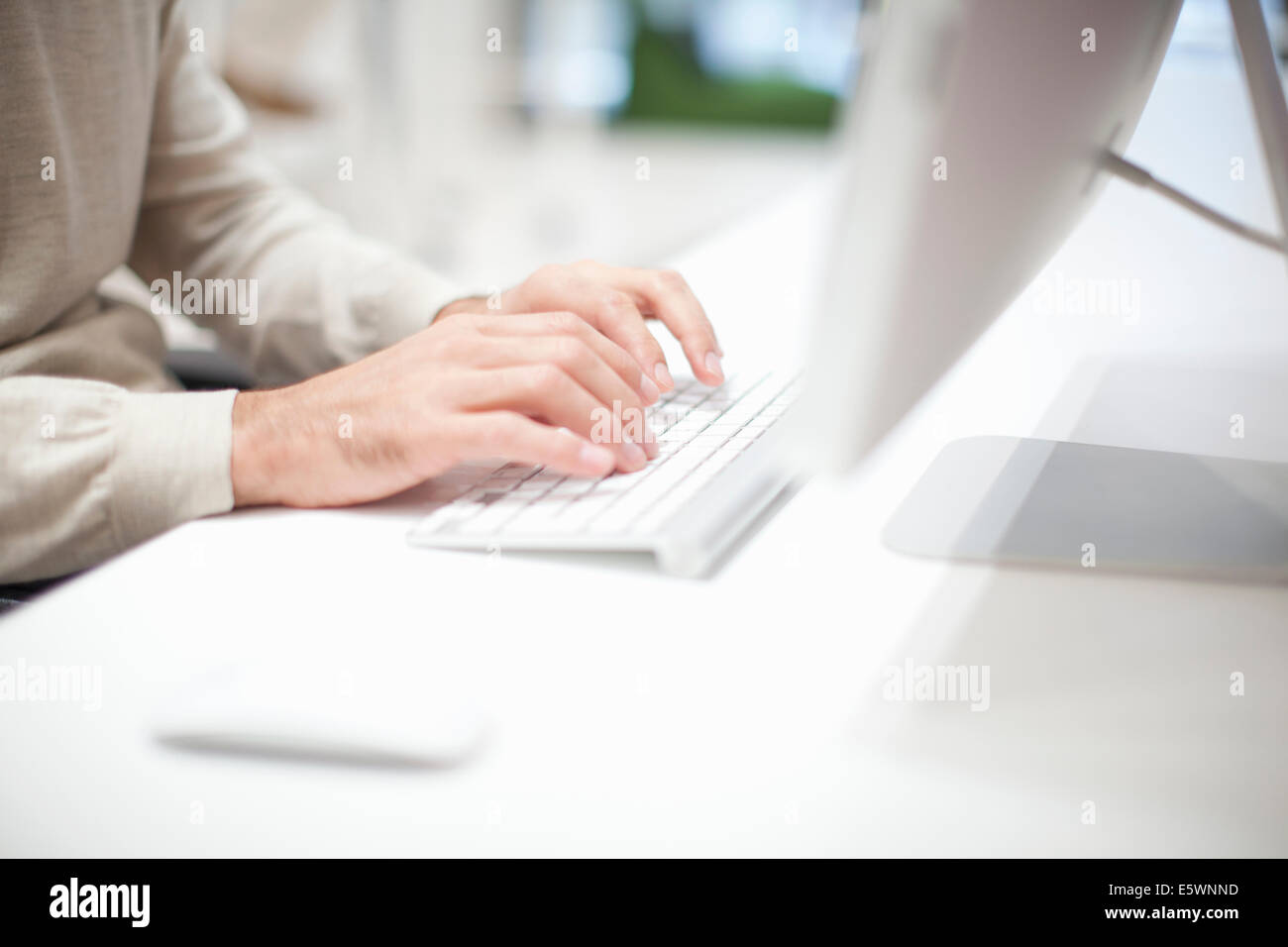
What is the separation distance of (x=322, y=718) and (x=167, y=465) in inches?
10.5

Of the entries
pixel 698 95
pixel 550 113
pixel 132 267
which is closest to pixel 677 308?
pixel 132 267

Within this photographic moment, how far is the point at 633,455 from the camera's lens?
549mm

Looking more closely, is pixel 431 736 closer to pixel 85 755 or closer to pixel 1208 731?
pixel 85 755

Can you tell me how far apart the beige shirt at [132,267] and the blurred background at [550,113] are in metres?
→ 1.51

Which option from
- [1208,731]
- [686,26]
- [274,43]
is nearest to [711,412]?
[1208,731]

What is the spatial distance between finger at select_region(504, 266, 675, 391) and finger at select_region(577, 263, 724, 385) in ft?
0.07

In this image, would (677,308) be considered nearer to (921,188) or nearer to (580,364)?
(580,364)

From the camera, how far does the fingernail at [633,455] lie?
548mm

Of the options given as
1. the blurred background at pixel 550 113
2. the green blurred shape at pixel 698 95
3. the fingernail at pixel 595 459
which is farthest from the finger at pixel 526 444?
the green blurred shape at pixel 698 95

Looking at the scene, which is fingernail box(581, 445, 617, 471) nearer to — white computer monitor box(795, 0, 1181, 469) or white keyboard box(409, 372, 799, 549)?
white keyboard box(409, 372, 799, 549)

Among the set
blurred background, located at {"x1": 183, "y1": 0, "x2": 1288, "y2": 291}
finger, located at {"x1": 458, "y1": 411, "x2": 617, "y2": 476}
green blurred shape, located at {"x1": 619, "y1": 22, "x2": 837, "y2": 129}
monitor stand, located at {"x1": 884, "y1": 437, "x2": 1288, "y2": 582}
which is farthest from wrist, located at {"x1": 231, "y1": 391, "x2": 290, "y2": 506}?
green blurred shape, located at {"x1": 619, "y1": 22, "x2": 837, "y2": 129}

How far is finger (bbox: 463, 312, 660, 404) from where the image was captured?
0.59m
